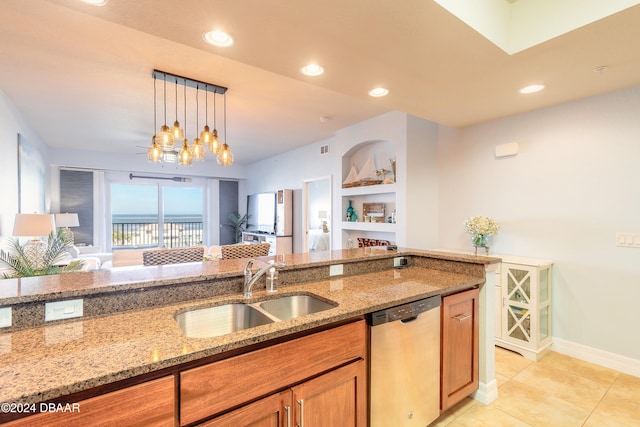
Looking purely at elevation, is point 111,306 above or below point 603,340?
above

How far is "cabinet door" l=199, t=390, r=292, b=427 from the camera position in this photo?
1.04m

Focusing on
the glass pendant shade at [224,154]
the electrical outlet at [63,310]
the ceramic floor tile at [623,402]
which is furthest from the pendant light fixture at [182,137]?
the ceramic floor tile at [623,402]

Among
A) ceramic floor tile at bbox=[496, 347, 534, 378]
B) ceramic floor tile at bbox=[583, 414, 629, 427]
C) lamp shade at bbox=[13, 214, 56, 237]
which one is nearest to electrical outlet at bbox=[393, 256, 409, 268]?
ceramic floor tile at bbox=[496, 347, 534, 378]

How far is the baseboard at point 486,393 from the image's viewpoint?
6.87ft

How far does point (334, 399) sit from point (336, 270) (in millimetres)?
907

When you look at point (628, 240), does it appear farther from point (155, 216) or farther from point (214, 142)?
point (155, 216)

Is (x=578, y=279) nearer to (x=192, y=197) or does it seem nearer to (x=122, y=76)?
(x=122, y=76)

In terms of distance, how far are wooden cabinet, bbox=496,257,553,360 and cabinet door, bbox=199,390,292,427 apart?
104 inches

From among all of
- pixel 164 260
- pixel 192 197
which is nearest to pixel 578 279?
pixel 164 260

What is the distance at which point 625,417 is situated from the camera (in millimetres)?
1958

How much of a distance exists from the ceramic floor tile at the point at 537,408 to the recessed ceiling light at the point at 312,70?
2713 millimetres

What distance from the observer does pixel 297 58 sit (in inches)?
77.9

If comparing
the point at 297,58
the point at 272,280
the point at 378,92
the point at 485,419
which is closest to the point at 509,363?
the point at 485,419

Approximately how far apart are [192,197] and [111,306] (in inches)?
276
